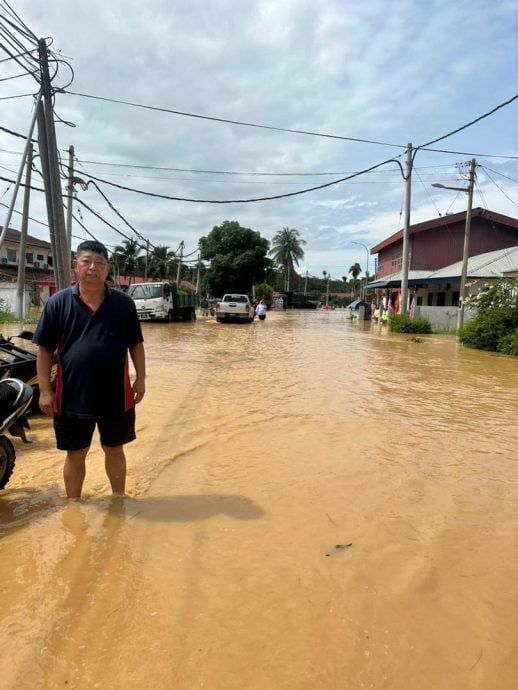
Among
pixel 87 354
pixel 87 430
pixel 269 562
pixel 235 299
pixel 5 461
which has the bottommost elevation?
pixel 269 562

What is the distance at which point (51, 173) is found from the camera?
9906mm

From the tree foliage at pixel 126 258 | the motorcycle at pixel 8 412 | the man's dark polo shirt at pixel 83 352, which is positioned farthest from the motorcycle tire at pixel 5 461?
the tree foliage at pixel 126 258

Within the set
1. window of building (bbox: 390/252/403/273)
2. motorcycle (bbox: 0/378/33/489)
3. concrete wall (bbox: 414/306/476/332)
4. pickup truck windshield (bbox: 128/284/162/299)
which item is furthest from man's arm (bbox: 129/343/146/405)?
window of building (bbox: 390/252/403/273)

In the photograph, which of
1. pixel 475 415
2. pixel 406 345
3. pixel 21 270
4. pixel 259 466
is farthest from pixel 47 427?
pixel 21 270

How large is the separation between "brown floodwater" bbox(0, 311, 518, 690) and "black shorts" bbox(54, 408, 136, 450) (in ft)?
1.57

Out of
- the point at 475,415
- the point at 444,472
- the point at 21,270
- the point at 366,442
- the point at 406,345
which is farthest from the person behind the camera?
the point at 21,270

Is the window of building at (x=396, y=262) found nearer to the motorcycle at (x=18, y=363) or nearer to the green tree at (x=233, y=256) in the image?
the green tree at (x=233, y=256)

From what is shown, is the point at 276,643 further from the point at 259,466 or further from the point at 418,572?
the point at 259,466

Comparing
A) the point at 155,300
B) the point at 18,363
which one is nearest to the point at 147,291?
the point at 155,300

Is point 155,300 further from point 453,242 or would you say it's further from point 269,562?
point 269,562

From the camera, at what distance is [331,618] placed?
2340mm

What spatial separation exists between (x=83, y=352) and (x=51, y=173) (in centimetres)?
825

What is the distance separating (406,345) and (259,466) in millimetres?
14003

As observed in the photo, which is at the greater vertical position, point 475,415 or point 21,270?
point 21,270
